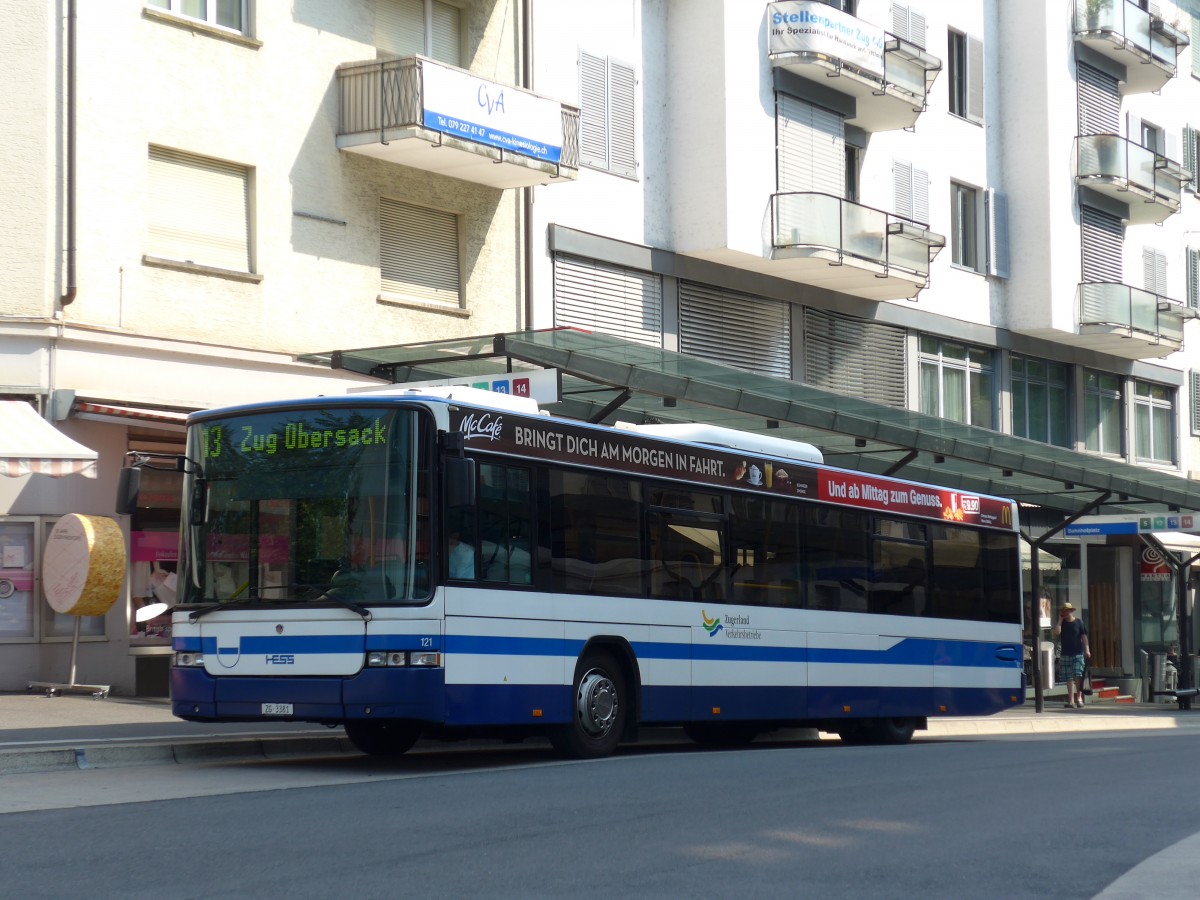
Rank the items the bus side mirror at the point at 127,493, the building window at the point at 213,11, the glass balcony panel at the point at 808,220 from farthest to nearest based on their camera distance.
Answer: the glass balcony panel at the point at 808,220 → the building window at the point at 213,11 → the bus side mirror at the point at 127,493

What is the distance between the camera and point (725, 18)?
28047 mm

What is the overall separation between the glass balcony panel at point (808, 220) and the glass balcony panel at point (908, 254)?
70.8 inches

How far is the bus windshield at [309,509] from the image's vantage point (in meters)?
12.6

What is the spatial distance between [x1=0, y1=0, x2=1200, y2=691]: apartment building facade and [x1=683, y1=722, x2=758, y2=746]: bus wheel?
6.53 meters

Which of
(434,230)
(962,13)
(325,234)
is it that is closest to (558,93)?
(434,230)

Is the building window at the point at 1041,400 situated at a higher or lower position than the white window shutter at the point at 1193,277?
lower

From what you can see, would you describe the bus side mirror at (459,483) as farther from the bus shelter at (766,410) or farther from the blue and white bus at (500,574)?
the bus shelter at (766,410)

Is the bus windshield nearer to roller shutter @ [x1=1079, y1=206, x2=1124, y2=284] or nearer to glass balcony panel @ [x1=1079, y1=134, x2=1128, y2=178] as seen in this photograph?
roller shutter @ [x1=1079, y1=206, x2=1124, y2=284]

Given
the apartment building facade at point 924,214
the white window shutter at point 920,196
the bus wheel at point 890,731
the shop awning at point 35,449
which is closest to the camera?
the shop awning at point 35,449

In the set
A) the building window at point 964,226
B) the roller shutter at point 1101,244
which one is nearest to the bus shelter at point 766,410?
the building window at point 964,226

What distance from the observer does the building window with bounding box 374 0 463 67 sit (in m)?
23.8

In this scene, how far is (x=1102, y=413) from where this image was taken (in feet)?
132

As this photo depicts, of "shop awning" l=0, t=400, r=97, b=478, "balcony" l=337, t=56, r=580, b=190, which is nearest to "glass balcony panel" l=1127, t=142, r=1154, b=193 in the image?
"balcony" l=337, t=56, r=580, b=190

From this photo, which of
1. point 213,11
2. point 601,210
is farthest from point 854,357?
point 213,11
